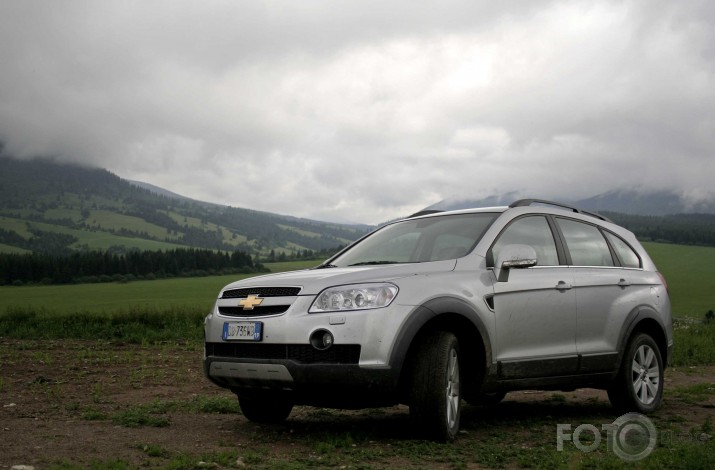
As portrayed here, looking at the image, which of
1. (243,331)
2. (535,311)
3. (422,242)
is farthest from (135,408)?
(535,311)

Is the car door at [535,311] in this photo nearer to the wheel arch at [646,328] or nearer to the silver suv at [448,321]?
the silver suv at [448,321]

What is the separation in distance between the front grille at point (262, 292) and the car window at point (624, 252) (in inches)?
159

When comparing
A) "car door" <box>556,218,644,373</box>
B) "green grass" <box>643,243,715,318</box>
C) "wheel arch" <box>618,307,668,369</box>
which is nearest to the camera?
"car door" <box>556,218,644,373</box>

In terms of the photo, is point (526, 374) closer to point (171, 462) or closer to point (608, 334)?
point (608, 334)

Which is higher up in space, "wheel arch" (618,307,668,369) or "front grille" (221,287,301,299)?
"front grille" (221,287,301,299)

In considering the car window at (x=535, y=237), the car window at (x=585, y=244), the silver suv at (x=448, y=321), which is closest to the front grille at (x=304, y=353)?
the silver suv at (x=448, y=321)

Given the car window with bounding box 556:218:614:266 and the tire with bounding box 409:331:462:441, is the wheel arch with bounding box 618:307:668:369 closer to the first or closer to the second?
the car window with bounding box 556:218:614:266

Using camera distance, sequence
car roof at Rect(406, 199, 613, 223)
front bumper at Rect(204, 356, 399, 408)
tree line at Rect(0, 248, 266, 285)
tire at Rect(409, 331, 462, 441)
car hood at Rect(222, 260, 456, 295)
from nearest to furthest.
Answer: front bumper at Rect(204, 356, 399, 408) → tire at Rect(409, 331, 462, 441) → car hood at Rect(222, 260, 456, 295) → car roof at Rect(406, 199, 613, 223) → tree line at Rect(0, 248, 266, 285)

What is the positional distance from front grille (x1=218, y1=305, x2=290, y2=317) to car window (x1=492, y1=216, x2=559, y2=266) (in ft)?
6.97

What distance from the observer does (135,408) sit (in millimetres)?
7633

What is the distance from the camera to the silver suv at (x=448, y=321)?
216 inches

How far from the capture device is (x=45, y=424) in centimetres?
663

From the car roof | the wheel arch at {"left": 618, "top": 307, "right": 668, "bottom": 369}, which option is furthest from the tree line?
the wheel arch at {"left": 618, "top": 307, "right": 668, "bottom": 369}

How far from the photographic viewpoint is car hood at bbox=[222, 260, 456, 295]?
5.70 meters
